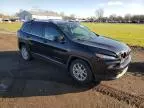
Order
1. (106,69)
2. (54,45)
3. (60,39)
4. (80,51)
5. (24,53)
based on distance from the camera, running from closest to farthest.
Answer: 1. (106,69)
2. (80,51)
3. (60,39)
4. (54,45)
5. (24,53)

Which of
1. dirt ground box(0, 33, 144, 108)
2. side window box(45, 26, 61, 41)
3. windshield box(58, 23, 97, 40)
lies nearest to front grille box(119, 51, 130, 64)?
dirt ground box(0, 33, 144, 108)

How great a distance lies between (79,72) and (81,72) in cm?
8

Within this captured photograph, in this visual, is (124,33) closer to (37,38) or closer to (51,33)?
(37,38)

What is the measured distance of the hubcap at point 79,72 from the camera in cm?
689

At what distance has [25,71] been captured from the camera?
8.44 m

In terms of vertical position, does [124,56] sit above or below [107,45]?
below

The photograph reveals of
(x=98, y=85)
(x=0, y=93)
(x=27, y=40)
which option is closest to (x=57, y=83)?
(x=98, y=85)

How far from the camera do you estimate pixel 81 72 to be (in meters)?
6.97

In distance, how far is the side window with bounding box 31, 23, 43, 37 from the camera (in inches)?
344

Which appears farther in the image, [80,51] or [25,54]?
[25,54]

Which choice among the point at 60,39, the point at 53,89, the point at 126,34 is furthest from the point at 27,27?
the point at 126,34

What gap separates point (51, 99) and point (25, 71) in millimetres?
2786

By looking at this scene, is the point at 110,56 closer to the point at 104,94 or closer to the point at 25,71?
the point at 104,94

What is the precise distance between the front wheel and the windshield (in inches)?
35.5
